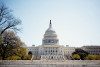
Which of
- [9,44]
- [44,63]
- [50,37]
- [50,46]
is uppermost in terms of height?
[50,37]

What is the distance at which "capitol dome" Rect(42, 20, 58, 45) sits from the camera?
130 metres

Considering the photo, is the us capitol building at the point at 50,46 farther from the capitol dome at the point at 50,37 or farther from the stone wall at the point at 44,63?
the stone wall at the point at 44,63

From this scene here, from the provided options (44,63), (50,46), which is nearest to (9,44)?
(44,63)

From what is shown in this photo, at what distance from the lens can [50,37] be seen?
131m

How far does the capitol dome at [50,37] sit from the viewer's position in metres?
130

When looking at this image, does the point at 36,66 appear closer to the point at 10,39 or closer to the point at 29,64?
the point at 29,64

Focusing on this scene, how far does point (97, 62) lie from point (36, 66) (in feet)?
42.1

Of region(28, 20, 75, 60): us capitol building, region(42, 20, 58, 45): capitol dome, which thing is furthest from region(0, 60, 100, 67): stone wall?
region(42, 20, 58, 45): capitol dome

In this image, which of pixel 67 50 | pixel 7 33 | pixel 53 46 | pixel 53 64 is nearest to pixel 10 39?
pixel 7 33

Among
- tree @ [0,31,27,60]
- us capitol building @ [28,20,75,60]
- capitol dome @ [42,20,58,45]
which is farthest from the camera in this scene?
capitol dome @ [42,20,58,45]

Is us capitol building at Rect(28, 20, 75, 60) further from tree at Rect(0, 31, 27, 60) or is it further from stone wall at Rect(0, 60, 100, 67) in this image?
stone wall at Rect(0, 60, 100, 67)

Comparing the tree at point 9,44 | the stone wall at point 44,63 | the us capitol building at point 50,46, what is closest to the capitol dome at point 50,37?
the us capitol building at point 50,46

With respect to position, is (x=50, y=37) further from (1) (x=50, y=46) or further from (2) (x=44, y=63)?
(2) (x=44, y=63)

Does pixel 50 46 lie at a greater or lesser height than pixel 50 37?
lesser
